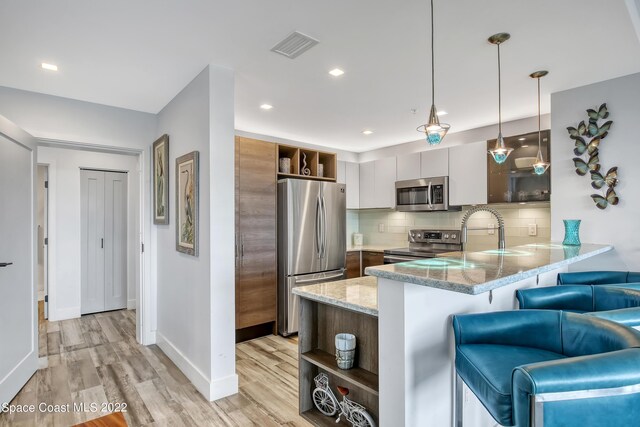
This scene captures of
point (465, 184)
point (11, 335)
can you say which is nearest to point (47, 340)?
point (11, 335)

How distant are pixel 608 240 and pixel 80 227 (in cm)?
586

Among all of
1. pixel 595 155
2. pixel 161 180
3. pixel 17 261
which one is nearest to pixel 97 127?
pixel 161 180

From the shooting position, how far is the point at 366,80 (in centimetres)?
286

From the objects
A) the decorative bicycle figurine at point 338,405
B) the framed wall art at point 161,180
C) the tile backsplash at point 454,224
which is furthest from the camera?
the tile backsplash at point 454,224

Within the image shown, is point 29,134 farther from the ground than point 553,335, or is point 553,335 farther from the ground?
point 29,134

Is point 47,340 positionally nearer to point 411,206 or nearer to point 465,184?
point 411,206

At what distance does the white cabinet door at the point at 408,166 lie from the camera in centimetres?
479

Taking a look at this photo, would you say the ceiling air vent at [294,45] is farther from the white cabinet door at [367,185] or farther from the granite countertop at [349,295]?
the white cabinet door at [367,185]

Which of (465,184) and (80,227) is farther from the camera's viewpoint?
(80,227)

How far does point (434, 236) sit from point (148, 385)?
3.67 metres

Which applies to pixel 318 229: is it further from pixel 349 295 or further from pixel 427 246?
pixel 349 295

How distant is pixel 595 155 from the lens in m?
2.85

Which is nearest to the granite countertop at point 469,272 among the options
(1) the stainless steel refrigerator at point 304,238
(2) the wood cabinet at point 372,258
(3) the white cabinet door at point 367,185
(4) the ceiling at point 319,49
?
(4) the ceiling at point 319,49

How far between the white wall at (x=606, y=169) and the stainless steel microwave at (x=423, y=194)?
1.45m
